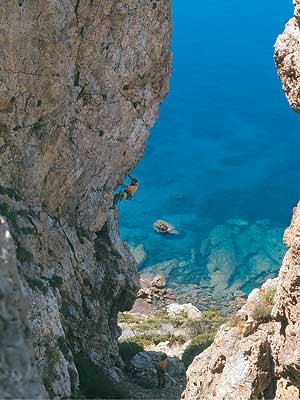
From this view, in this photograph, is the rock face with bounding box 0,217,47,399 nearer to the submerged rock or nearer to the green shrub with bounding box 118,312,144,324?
the green shrub with bounding box 118,312,144,324

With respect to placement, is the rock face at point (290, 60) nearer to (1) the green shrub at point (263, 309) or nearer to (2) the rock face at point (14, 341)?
(1) the green shrub at point (263, 309)

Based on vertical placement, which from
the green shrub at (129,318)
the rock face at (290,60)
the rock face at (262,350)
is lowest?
the rock face at (262,350)

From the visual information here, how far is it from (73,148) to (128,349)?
9.83 m

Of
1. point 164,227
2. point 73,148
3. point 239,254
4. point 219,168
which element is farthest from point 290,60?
point 219,168

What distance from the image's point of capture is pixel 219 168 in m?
50.8

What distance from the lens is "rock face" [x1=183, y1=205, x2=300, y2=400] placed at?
438 inches

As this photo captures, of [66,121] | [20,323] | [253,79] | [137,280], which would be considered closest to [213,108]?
[253,79]

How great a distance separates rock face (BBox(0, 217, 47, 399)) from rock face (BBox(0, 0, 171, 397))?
6780mm

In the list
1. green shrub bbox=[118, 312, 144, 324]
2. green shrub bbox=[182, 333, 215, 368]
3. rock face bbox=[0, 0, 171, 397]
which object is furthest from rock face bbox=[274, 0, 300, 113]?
green shrub bbox=[118, 312, 144, 324]

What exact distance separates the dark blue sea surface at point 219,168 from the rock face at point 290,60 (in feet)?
85.0

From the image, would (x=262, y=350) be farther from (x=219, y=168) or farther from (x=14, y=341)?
(x=219, y=168)

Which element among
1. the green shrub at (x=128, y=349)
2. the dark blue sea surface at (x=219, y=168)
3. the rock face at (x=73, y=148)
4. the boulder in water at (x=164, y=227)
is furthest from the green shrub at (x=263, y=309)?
the boulder in water at (x=164, y=227)

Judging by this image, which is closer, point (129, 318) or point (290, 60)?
point (290, 60)

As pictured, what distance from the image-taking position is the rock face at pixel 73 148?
566 inches
